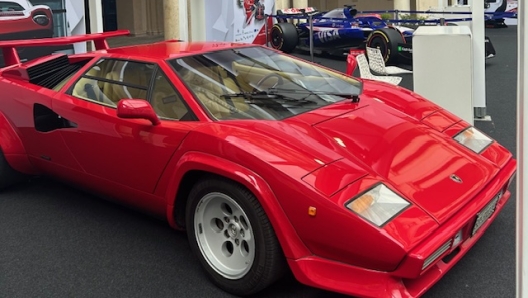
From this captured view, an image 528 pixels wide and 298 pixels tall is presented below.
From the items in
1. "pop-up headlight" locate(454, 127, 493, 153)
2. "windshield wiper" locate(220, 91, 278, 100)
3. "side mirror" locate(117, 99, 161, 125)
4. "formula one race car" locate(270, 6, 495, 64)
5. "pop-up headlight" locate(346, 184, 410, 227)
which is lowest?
"pop-up headlight" locate(346, 184, 410, 227)

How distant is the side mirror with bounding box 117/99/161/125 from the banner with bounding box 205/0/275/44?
7.01 metres

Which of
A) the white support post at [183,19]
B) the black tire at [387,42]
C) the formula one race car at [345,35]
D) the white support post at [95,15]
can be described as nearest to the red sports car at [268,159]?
the white support post at [95,15]

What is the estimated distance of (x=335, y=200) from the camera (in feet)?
8.12

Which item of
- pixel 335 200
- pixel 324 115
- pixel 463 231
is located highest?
pixel 324 115

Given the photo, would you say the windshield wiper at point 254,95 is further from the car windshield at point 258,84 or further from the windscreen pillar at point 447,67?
the windscreen pillar at point 447,67

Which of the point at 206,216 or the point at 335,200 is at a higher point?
the point at 335,200

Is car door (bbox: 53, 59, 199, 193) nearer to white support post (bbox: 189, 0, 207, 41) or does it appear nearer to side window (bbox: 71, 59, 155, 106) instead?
side window (bbox: 71, 59, 155, 106)

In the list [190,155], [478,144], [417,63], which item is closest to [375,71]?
[417,63]

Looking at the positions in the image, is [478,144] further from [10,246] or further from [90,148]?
[10,246]

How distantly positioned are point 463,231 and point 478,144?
923 mm

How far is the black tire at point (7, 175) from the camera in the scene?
442cm

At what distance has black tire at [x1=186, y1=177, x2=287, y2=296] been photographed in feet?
8.73

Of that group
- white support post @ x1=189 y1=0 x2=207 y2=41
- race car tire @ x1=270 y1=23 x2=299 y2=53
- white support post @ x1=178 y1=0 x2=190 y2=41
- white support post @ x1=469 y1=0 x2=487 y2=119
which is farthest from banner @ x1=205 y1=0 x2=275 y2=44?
white support post @ x1=469 y1=0 x2=487 y2=119

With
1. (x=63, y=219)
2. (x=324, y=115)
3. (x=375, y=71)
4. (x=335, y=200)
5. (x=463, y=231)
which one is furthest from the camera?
(x=375, y=71)
